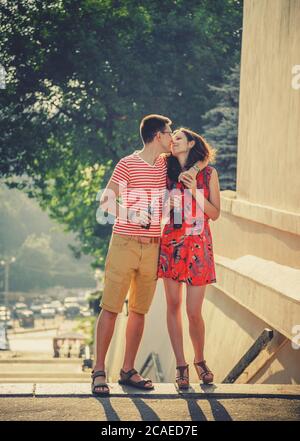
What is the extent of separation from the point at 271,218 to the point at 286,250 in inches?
25.6

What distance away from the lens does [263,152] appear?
34.6 ft

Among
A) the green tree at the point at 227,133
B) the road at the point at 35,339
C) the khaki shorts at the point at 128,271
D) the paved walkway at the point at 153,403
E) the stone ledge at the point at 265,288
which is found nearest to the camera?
the paved walkway at the point at 153,403

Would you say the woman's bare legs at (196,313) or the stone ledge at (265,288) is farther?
the stone ledge at (265,288)

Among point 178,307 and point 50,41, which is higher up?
point 50,41

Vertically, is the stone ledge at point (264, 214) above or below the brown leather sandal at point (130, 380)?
above

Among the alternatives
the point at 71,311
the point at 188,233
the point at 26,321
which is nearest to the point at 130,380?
the point at 188,233

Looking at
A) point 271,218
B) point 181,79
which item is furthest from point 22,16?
point 271,218

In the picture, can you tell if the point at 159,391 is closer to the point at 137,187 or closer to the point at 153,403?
the point at 153,403

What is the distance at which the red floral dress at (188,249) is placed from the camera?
6574 mm

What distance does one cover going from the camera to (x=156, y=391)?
6.37m

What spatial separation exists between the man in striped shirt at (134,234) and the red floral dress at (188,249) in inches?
6.1

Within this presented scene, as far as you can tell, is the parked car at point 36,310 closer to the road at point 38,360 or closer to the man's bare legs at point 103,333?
the road at point 38,360

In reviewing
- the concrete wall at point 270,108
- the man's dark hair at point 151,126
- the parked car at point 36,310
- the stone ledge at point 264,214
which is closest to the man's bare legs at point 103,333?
the man's dark hair at point 151,126
